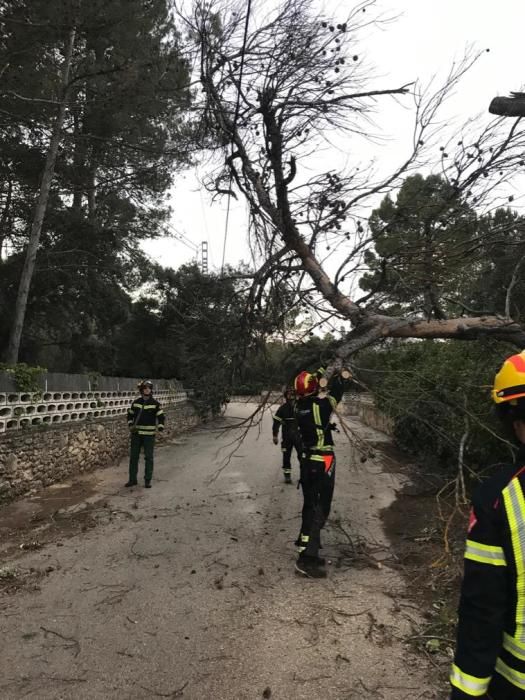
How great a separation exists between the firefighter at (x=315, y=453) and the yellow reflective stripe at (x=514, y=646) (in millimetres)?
3774

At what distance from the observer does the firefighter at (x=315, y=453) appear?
215 inches

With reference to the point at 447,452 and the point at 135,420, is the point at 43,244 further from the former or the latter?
the point at 447,452

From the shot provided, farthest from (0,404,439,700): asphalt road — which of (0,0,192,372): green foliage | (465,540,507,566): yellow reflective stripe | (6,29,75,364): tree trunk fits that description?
(6,29,75,364): tree trunk

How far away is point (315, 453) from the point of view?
5758 mm

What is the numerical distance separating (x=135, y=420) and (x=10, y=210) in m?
10.4

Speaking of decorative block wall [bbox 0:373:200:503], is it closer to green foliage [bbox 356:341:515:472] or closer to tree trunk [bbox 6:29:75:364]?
tree trunk [bbox 6:29:75:364]

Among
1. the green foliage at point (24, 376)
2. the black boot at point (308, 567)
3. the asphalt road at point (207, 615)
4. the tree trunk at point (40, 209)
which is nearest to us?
the asphalt road at point (207, 615)

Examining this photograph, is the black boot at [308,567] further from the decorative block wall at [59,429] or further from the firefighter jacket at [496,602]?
the firefighter jacket at [496,602]

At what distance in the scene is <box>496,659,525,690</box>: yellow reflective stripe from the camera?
1.58 meters

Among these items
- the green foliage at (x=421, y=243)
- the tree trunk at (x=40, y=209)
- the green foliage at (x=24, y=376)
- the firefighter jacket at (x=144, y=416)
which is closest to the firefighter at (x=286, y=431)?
the firefighter jacket at (x=144, y=416)

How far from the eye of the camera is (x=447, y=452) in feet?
34.1

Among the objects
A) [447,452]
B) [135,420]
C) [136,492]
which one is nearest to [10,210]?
[135,420]

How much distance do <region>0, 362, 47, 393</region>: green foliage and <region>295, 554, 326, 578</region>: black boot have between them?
5408mm

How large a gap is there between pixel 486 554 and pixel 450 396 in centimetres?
493
